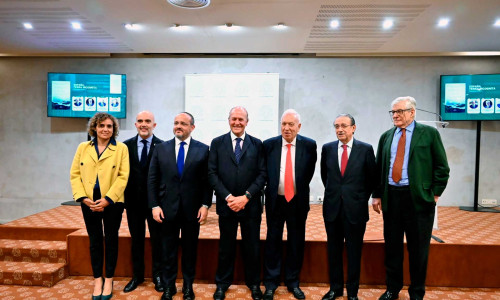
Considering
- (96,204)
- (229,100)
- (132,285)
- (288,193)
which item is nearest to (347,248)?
(288,193)

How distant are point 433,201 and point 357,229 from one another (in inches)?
25.3

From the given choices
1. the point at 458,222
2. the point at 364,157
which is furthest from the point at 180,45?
the point at 458,222

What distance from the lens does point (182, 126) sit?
2822mm

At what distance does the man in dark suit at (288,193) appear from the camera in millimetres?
2898

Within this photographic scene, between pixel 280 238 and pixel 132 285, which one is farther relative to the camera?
pixel 132 285

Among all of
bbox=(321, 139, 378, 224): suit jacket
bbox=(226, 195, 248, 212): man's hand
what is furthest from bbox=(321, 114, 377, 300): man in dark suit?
bbox=(226, 195, 248, 212): man's hand

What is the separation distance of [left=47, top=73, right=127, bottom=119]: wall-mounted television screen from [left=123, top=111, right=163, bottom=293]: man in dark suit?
3.26m

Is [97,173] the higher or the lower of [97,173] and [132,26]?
the lower

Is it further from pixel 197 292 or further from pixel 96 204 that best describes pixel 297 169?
pixel 96 204

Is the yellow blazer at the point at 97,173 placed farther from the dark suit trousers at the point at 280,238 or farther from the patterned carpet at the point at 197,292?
the dark suit trousers at the point at 280,238

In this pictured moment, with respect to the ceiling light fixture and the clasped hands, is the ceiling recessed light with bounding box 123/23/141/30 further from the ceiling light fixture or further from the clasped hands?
Answer: the clasped hands

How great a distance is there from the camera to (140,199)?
3076 mm

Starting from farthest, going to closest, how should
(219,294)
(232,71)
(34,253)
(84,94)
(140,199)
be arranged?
1. (232,71)
2. (84,94)
3. (34,253)
4. (140,199)
5. (219,294)

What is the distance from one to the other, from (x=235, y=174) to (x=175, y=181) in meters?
0.50
